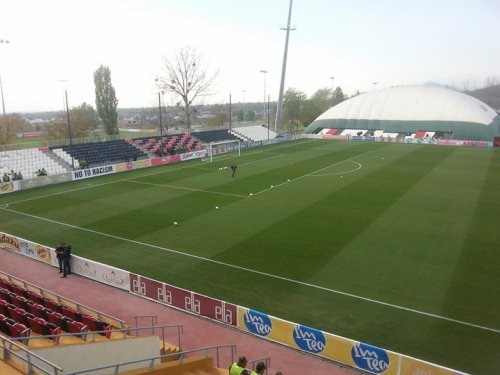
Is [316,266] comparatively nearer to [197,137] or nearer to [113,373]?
[113,373]

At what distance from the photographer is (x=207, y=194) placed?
33.0 metres

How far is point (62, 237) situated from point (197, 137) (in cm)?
4292

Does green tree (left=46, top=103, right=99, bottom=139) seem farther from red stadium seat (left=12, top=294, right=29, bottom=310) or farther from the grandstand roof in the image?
red stadium seat (left=12, top=294, right=29, bottom=310)

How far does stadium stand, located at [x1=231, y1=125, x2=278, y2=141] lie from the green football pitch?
32023 mm

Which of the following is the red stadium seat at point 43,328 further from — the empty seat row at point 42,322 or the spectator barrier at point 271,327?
the spectator barrier at point 271,327

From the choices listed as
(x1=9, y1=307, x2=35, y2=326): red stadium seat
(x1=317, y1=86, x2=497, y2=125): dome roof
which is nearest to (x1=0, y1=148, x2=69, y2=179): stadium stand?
(x1=9, y1=307, x2=35, y2=326): red stadium seat

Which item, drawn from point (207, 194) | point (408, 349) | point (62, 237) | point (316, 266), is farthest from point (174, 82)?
point (408, 349)

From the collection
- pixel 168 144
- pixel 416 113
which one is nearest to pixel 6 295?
pixel 168 144

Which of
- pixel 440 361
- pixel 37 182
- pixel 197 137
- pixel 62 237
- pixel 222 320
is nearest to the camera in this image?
pixel 440 361

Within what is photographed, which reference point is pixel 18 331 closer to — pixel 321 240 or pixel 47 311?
pixel 47 311

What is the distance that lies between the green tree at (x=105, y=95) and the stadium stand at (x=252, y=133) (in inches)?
830

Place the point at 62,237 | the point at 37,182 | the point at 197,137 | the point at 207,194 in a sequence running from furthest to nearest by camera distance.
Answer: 1. the point at 197,137
2. the point at 37,182
3. the point at 207,194
4. the point at 62,237

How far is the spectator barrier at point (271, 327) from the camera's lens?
1095 cm

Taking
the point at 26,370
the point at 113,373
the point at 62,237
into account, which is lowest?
the point at 62,237
